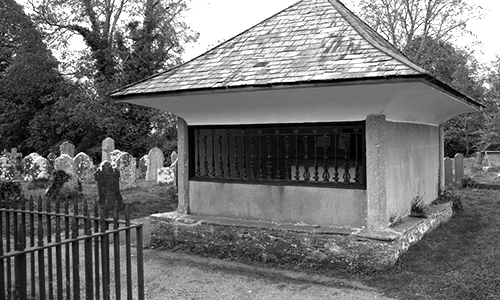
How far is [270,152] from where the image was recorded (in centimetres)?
779

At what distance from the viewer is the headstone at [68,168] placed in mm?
12883

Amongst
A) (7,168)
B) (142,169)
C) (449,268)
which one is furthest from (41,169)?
(449,268)

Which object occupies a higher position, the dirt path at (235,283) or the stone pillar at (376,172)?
the stone pillar at (376,172)

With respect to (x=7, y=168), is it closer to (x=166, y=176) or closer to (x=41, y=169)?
(x=41, y=169)

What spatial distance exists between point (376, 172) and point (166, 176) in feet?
37.4

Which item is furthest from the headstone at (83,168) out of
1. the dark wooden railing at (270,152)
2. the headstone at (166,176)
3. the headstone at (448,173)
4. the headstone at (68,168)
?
the headstone at (448,173)

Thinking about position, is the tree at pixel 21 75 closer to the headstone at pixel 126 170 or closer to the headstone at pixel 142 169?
the headstone at pixel 142 169

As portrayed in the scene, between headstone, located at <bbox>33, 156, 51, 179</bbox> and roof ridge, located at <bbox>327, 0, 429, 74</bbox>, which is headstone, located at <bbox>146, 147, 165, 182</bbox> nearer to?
headstone, located at <bbox>33, 156, 51, 179</bbox>

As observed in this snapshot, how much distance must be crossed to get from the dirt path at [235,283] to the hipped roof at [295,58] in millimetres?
2729

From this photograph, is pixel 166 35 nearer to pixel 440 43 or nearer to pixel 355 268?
pixel 440 43

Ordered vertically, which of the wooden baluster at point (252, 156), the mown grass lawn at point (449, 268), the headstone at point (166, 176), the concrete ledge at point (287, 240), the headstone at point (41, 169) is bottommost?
the mown grass lawn at point (449, 268)

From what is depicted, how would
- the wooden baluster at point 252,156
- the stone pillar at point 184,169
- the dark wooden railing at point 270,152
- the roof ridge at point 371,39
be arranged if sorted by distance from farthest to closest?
the stone pillar at point 184,169 → the wooden baluster at point 252,156 → the dark wooden railing at point 270,152 → the roof ridge at point 371,39

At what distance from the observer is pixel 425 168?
9.22 meters

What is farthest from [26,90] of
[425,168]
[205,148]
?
[425,168]
